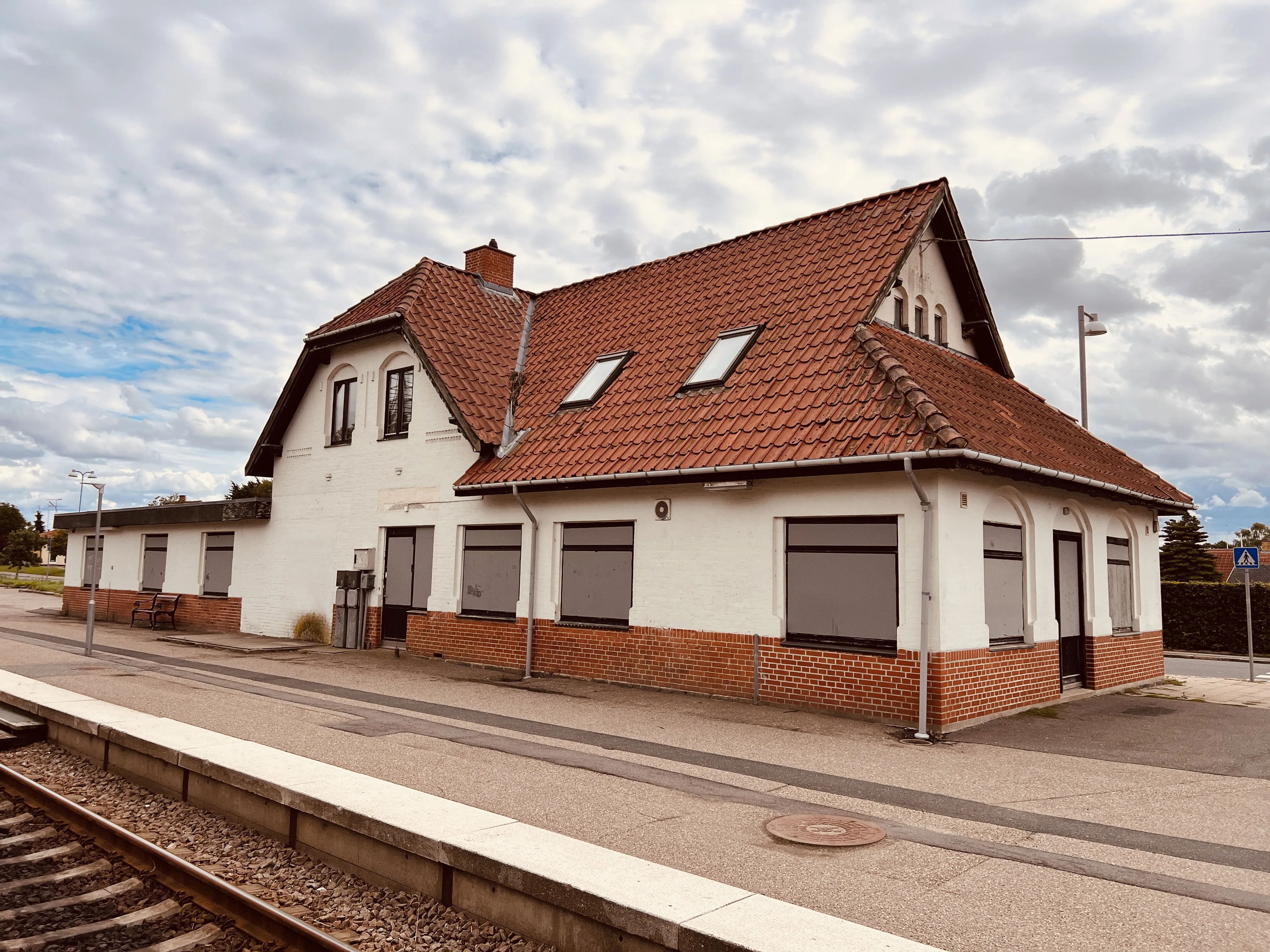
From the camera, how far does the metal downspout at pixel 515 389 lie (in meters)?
15.8

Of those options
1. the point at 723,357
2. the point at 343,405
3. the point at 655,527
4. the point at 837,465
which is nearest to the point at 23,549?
the point at 343,405

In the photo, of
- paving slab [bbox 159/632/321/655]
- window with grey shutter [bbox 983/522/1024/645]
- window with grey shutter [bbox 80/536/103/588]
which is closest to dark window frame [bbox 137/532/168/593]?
window with grey shutter [bbox 80/536/103/588]

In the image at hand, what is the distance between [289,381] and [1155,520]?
17778mm

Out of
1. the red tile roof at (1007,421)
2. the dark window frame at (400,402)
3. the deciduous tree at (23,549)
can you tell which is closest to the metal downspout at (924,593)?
the red tile roof at (1007,421)

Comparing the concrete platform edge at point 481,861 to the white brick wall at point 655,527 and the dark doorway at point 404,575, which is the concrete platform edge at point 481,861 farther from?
the dark doorway at point 404,575

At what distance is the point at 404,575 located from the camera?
17.5 meters

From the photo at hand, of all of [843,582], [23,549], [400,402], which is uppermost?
[400,402]

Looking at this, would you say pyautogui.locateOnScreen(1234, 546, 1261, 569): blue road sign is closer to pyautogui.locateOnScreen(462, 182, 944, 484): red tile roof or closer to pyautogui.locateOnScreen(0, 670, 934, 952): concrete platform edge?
pyautogui.locateOnScreen(462, 182, 944, 484): red tile roof

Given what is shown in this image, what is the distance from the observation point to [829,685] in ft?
36.4

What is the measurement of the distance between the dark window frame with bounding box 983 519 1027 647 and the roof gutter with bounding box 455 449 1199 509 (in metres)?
0.85

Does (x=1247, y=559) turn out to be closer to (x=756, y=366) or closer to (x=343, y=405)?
(x=756, y=366)

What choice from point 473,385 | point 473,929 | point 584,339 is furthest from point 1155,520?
point 473,929

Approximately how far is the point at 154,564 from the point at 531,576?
14.9 m

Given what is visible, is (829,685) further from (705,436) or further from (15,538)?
(15,538)
